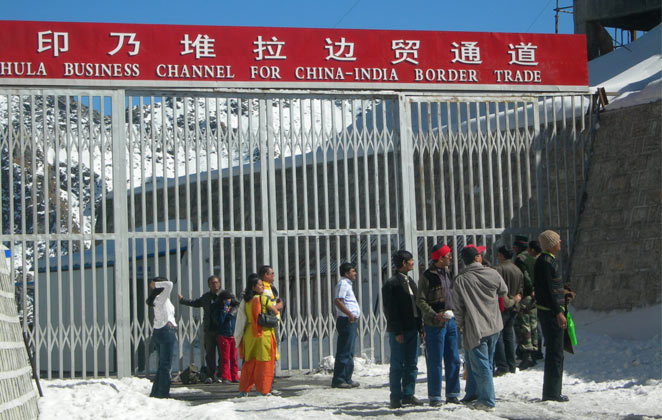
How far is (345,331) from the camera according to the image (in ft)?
34.1

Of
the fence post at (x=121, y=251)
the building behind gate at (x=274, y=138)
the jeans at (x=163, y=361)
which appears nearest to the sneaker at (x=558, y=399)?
the jeans at (x=163, y=361)

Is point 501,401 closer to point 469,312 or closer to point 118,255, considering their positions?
point 469,312

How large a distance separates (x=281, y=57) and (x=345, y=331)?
157 inches

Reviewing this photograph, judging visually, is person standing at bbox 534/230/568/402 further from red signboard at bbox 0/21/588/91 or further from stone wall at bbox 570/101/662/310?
red signboard at bbox 0/21/588/91

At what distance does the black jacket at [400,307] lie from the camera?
851cm

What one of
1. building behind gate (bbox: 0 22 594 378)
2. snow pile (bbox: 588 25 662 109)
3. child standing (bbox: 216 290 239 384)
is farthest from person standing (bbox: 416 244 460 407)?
snow pile (bbox: 588 25 662 109)

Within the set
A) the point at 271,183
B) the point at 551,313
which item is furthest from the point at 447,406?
the point at 271,183

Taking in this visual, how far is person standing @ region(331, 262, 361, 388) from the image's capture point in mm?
10258

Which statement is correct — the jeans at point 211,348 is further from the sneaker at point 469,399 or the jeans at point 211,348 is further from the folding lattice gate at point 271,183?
the sneaker at point 469,399

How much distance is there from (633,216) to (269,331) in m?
5.83

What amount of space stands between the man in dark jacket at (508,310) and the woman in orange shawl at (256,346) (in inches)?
102

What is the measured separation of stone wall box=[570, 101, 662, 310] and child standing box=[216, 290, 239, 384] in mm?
4903

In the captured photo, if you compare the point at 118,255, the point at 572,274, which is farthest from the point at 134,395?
the point at 572,274

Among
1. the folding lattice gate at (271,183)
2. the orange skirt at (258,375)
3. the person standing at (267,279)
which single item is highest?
the folding lattice gate at (271,183)
